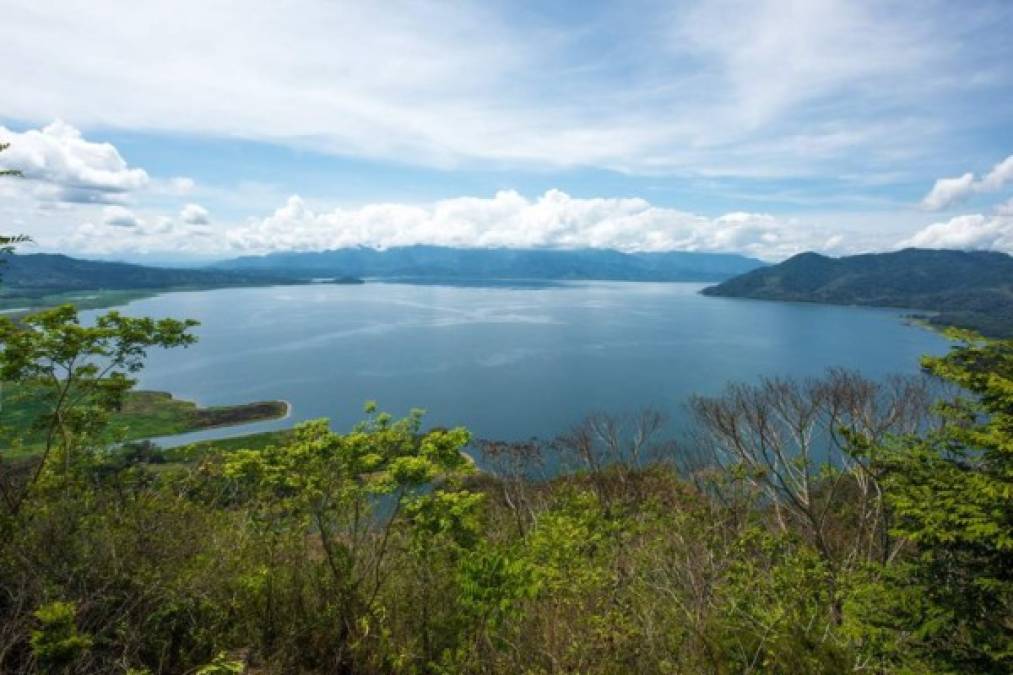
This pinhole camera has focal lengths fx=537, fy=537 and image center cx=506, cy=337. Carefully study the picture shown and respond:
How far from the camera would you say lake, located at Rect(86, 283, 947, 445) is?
77062mm

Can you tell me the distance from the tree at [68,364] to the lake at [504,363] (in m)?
55.5

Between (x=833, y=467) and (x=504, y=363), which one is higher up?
(x=833, y=467)

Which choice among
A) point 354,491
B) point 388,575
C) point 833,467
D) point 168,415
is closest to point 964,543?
point 388,575

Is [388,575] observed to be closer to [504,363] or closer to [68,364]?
[68,364]

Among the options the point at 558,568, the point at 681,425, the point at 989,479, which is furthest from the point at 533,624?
the point at 681,425

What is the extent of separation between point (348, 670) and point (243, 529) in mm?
3812

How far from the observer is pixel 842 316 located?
199125mm

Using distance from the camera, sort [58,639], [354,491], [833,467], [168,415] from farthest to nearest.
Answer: [168,415], [833,467], [354,491], [58,639]

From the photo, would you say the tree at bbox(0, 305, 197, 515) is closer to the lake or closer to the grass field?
the lake

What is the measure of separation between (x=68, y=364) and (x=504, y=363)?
Result: 95.7 metres

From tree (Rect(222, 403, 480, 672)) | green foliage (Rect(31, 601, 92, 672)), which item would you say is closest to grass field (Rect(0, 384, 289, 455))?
tree (Rect(222, 403, 480, 672))

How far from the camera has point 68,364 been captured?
1010 cm

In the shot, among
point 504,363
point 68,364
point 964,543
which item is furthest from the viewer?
point 504,363

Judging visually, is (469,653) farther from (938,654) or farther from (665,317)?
(665,317)
